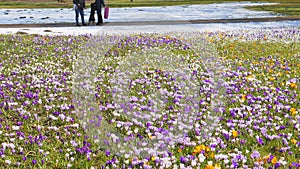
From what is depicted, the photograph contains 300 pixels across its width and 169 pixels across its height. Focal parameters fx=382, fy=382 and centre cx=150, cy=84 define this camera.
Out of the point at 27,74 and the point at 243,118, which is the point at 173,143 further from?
the point at 27,74

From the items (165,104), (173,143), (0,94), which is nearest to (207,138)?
(173,143)

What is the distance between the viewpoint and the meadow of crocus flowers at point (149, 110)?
5.58 metres

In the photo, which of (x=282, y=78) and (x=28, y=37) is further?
(x=28, y=37)

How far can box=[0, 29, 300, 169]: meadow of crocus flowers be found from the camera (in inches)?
220

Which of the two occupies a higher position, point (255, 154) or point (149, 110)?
point (255, 154)

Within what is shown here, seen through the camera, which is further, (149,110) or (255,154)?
(149,110)

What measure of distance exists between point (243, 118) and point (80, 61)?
7131 mm

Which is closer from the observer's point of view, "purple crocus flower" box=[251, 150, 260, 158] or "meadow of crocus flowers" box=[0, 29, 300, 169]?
"purple crocus flower" box=[251, 150, 260, 158]

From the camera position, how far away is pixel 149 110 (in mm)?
7684

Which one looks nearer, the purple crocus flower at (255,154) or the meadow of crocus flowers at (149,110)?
the purple crocus flower at (255,154)

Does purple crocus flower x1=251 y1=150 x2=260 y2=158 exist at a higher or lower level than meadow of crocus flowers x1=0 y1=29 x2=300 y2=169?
higher

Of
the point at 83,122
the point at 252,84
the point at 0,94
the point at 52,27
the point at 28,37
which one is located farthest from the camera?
the point at 52,27

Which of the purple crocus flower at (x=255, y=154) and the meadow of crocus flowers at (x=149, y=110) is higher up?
the purple crocus flower at (x=255, y=154)

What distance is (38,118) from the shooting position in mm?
7227
